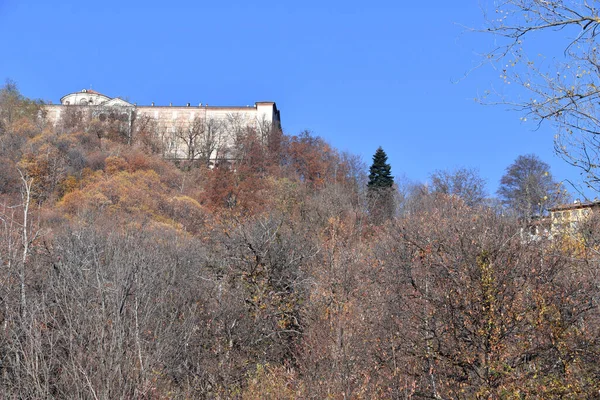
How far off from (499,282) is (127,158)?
35.4 m

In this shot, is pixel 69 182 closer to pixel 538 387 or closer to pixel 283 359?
pixel 283 359

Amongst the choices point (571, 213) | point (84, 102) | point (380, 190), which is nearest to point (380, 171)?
point (380, 190)

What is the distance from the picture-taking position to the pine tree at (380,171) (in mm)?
41906

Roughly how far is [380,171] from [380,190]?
3.38 metres

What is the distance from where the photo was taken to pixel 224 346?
503 inches

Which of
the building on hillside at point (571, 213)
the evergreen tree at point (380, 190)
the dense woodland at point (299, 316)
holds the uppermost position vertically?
the evergreen tree at point (380, 190)

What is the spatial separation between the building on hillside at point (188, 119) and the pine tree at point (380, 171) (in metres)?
14.9

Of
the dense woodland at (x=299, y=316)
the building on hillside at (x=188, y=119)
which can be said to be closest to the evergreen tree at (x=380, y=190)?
the dense woodland at (x=299, y=316)

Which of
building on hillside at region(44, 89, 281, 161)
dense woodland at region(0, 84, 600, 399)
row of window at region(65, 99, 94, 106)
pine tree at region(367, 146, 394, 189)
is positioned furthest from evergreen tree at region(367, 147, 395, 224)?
row of window at region(65, 99, 94, 106)

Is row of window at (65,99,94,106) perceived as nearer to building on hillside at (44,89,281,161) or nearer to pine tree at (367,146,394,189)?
building on hillside at (44,89,281,161)

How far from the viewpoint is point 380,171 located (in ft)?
139

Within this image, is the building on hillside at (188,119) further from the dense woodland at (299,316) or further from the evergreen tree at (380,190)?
the dense woodland at (299,316)

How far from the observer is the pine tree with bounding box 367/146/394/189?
4191cm

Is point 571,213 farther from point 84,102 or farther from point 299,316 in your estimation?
point 84,102
